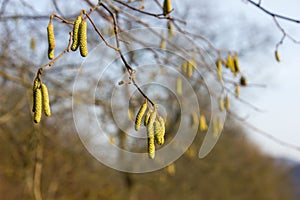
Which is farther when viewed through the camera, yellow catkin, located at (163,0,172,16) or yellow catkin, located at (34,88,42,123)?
yellow catkin, located at (163,0,172,16)

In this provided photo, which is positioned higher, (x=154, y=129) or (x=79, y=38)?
(x=79, y=38)

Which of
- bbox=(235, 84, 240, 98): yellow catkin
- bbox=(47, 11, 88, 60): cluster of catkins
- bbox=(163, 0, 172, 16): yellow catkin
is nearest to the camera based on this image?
bbox=(47, 11, 88, 60): cluster of catkins

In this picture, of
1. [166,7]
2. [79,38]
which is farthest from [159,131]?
[166,7]

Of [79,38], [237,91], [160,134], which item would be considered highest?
[79,38]

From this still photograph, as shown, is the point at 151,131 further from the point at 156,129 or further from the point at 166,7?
the point at 166,7

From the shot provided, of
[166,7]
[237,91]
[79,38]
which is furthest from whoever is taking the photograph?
[237,91]

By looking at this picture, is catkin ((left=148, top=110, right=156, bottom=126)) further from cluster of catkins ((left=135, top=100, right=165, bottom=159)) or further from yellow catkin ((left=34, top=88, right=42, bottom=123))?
yellow catkin ((left=34, top=88, right=42, bottom=123))

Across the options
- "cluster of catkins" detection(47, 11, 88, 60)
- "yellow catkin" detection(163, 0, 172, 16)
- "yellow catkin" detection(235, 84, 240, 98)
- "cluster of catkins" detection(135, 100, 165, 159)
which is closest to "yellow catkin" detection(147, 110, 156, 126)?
"cluster of catkins" detection(135, 100, 165, 159)

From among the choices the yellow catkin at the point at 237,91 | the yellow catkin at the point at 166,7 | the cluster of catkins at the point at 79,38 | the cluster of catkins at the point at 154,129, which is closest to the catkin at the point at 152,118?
→ the cluster of catkins at the point at 154,129

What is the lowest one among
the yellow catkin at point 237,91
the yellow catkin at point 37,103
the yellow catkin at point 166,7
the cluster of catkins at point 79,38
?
the yellow catkin at point 237,91

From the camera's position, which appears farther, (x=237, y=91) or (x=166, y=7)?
(x=237, y=91)

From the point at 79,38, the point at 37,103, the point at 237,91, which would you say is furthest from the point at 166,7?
the point at 237,91

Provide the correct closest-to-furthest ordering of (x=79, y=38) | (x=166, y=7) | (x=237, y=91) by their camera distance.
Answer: (x=79, y=38) → (x=166, y=7) → (x=237, y=91)

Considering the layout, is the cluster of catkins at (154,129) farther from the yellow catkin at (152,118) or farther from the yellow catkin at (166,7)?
the yellow catkin at (166,7)
